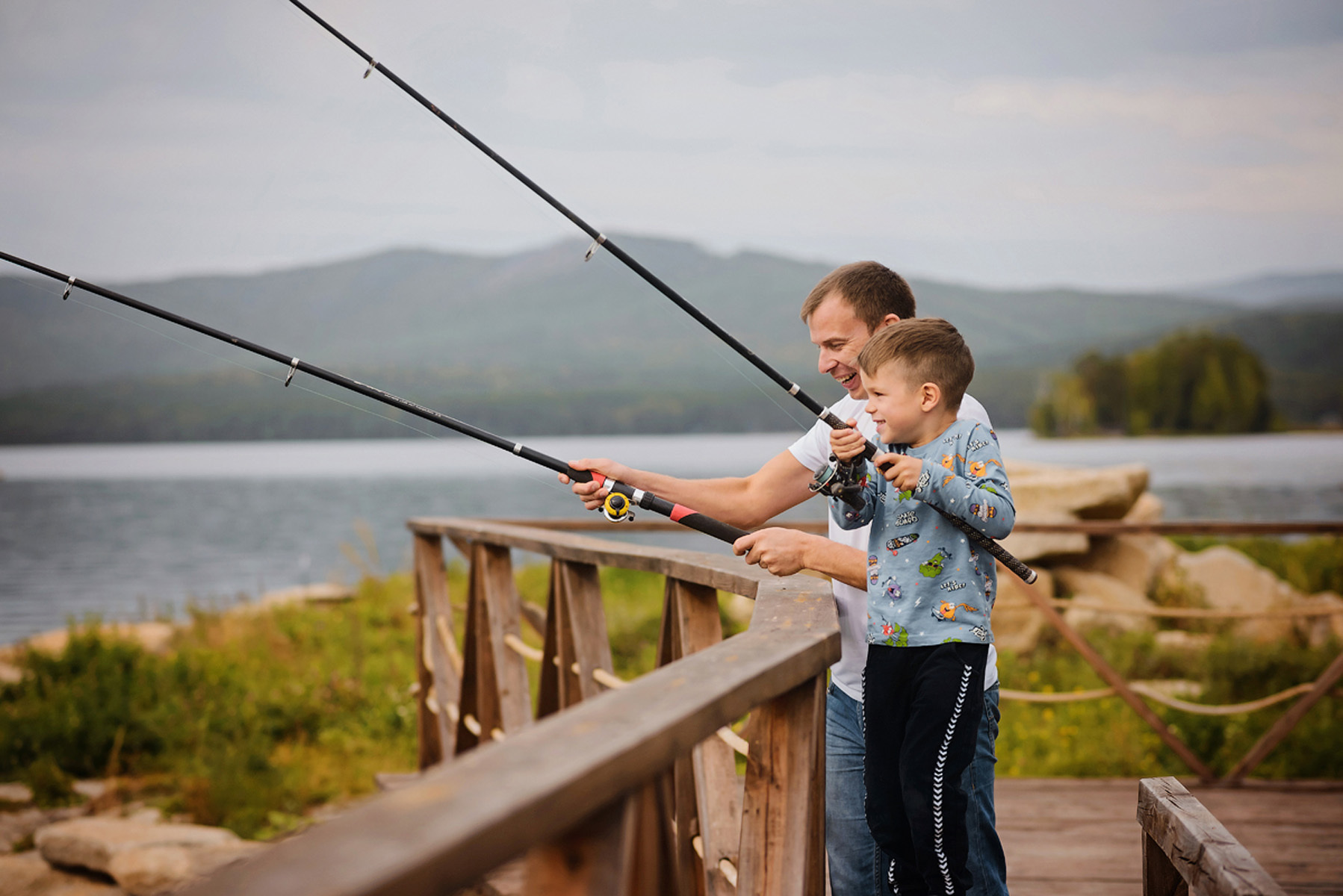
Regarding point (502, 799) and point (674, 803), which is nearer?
point (502, 799)

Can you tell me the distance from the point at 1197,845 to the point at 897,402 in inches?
31.1

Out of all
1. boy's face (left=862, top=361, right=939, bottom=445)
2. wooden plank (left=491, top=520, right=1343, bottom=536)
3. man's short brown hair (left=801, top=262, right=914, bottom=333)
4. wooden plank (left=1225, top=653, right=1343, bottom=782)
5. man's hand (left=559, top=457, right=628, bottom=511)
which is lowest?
wooden plank (left=1225, top=653, right=1343, bottom=782)

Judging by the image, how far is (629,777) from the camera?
0.80 m

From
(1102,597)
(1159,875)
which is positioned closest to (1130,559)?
(1102,597)

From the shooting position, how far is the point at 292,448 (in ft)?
268

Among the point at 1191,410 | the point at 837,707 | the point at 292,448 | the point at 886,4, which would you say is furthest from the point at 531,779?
the point at 292,448

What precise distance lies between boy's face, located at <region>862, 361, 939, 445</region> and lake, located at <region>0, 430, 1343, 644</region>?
977 mm

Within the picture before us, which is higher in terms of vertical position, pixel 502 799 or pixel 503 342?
pixel 503 342

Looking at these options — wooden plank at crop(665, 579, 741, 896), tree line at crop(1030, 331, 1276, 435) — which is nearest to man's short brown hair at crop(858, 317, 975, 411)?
wooden plank at crop(665, 579, 741, 896)

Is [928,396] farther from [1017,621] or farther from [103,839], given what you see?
[1017,621]

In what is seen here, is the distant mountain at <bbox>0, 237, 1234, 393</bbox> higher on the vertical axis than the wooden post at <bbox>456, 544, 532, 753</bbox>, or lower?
higher

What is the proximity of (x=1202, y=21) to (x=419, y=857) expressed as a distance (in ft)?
224

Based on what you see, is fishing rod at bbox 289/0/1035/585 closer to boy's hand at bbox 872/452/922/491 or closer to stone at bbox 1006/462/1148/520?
boy's hand at bbox 872/452/922/491

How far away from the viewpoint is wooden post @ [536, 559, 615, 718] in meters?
2.85
